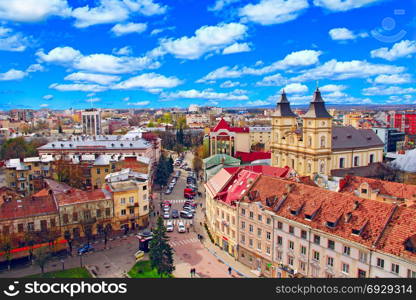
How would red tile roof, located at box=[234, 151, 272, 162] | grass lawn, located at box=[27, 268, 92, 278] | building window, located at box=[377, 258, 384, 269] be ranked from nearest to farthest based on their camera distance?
building window, located at box=[377, 258, 384, 269] → grass lawn, located at box=[27, 268, 92, 278] → red tile roof, located at box=[234, 151, 272, 162]

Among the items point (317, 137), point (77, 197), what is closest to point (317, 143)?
point (317, 137)

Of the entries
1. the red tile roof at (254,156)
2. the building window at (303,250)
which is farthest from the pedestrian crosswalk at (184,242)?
the red tile roof at (254,156)

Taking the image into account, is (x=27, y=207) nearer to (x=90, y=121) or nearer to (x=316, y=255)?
(x=316, y=255)

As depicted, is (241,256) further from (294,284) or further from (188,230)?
(294,284)

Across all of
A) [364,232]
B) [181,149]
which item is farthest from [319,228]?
[181,149]

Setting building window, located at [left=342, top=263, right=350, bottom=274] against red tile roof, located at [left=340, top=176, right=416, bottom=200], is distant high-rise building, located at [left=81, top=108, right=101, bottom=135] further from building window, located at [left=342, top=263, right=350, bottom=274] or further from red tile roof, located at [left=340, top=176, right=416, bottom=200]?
building window, located at [left=342, top=263, right=350, bottom=274]

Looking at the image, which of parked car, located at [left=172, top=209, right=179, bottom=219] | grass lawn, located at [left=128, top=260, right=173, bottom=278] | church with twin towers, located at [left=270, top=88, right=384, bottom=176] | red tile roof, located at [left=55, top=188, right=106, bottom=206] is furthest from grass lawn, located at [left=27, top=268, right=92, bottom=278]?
church with twin towers, located at [left=270, top=88, right=384, bottom=176]
